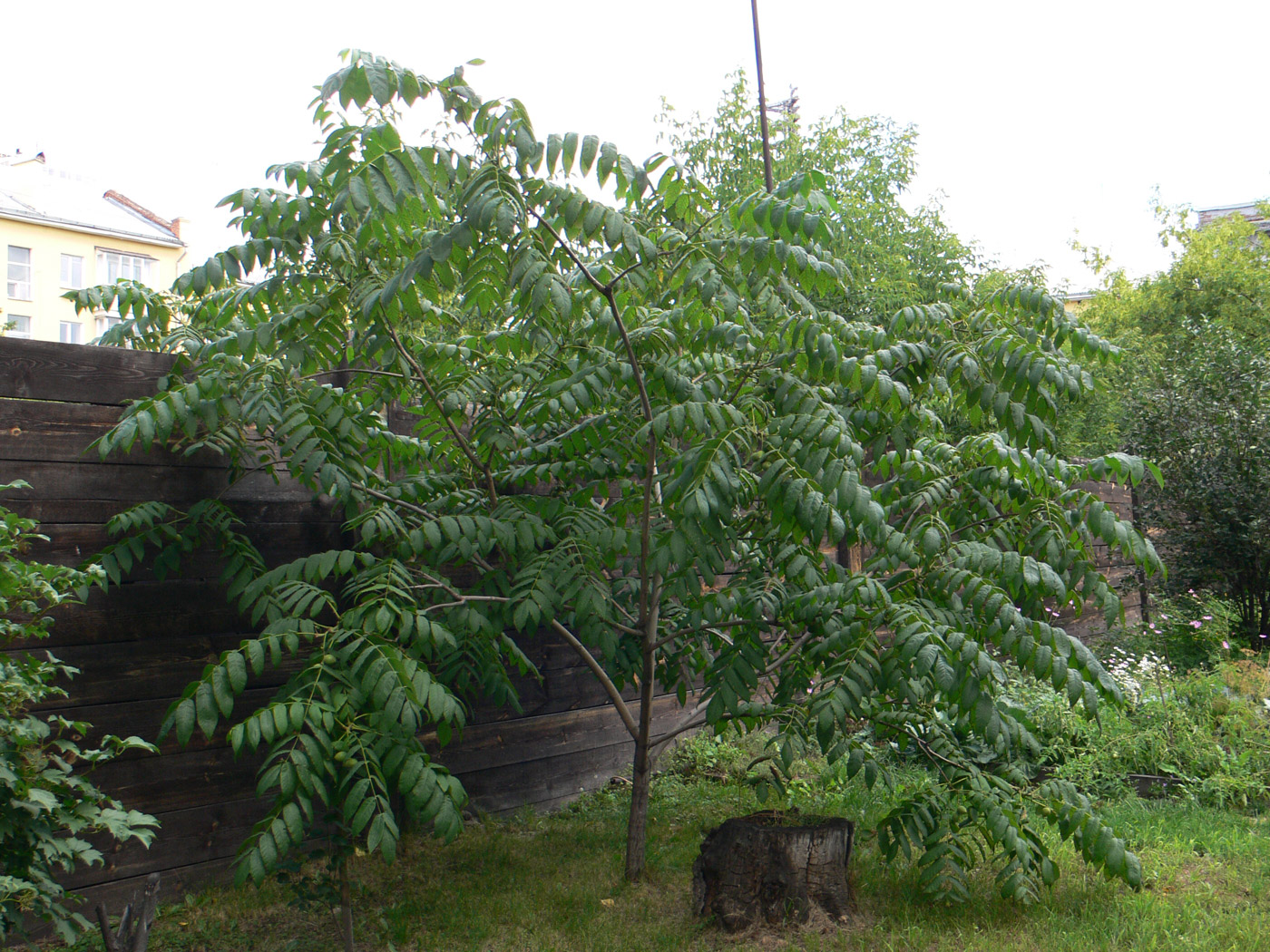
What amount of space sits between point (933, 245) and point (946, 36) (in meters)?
11.8

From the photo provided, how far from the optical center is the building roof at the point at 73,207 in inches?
1204

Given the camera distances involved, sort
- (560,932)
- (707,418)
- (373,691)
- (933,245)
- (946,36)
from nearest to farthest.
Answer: (373,691), (707,418), (560,932), (946,36), (933,245)

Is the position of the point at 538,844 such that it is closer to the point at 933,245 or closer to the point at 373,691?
the point at 373,691

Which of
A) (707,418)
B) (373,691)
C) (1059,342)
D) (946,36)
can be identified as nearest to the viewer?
(373,691)

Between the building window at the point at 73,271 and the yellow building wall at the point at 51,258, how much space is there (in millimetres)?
134

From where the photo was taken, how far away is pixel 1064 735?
600 cm

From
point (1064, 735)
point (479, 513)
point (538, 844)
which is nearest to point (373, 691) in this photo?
point (479, 513)

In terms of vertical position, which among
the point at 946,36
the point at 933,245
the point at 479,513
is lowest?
the point at 479,513

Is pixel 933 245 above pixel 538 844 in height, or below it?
above

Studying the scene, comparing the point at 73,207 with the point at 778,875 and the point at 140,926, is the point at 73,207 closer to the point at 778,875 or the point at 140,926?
the point at 140,926

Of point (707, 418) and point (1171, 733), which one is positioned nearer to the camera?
point (707, 418)

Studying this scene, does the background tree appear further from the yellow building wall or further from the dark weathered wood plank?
the yellow building wall

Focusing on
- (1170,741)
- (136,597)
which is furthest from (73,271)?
(1170,741)

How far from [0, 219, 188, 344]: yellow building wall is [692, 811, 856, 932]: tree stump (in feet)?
105
